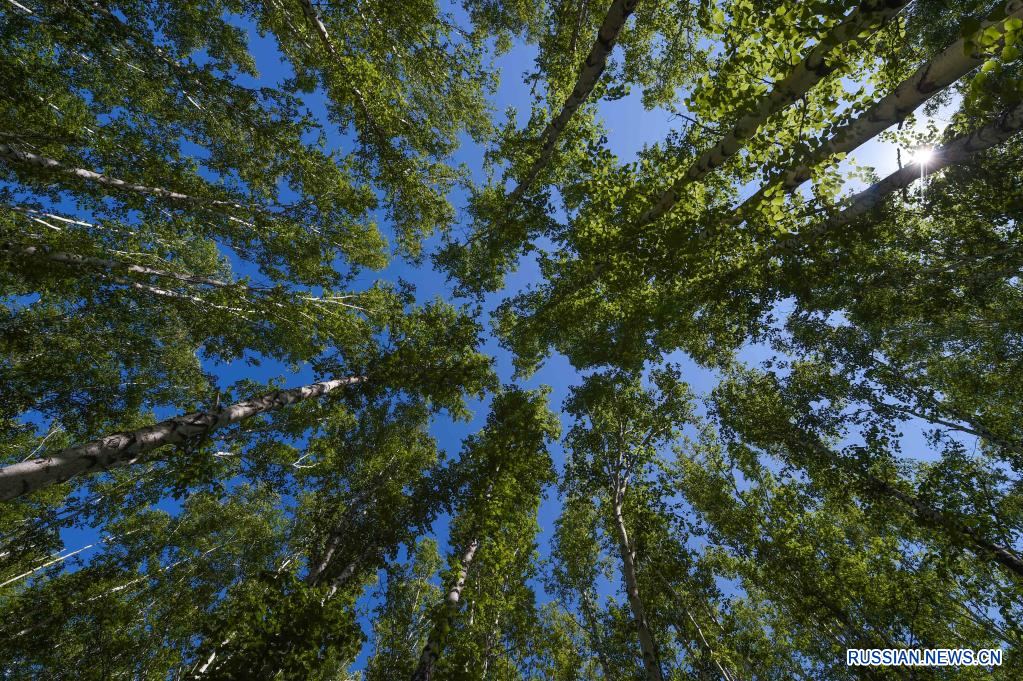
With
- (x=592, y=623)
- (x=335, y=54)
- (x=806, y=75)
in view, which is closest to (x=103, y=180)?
(x=335, y=54)

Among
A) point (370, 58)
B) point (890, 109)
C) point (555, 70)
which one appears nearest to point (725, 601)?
point (890, 109)

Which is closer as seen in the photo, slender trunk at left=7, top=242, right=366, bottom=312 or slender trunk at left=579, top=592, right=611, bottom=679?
slender trunk at left=7, top=242, right=366, bottom=312

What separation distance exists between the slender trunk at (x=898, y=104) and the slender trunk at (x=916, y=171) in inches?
31.6

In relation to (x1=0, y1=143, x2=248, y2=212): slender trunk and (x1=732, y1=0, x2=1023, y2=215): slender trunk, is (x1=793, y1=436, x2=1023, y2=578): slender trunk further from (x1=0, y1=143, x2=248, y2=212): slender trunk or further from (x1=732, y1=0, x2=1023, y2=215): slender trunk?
(x1=0, y1=143, x2=248, y2=212): slender trunk

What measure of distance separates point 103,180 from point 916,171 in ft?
50.6

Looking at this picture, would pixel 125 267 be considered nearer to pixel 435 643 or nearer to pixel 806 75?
pixel 435 643

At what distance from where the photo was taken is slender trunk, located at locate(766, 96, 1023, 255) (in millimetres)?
3947

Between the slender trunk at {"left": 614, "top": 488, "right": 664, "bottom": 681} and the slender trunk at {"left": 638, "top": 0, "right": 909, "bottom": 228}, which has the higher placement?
the slender trunk at {"left": 638, "top": 0, "right": 909, "bottom": 228}

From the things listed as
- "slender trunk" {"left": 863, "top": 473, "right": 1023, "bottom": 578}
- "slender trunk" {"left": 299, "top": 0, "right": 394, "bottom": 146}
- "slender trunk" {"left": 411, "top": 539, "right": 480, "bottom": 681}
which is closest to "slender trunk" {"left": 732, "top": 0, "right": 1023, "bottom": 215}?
"slender trunk" {"left": 863, "top": 473, "right": 1023, "bottom": 578}

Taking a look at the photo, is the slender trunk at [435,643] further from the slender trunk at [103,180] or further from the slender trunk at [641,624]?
the slender trunk at [103,180]

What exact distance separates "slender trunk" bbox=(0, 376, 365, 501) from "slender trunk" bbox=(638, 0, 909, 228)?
785cm

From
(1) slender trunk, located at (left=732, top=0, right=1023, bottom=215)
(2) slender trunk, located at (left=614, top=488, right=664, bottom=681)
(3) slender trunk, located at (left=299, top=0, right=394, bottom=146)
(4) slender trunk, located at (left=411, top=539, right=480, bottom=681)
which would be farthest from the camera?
(3) slender trunk, located at (left=299, top=0, right=394, bottom=146)

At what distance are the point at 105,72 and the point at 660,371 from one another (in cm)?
1912

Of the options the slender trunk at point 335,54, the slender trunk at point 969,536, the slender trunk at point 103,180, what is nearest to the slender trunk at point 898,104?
the slender trunk at point 969,536
